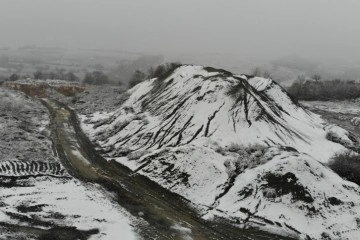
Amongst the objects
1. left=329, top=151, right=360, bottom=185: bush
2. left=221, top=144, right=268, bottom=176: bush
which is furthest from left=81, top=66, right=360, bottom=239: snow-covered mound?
left=329, top=151, right=360, bottom=185: bush

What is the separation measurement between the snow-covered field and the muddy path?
90cm

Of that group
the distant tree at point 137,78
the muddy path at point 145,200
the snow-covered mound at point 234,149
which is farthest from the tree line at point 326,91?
the muddy path at point 145,200

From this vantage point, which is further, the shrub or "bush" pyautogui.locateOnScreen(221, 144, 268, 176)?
the shrub

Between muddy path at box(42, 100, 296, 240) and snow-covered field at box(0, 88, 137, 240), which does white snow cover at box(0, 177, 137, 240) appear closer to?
snow-covered field at box(0, 88, 137, 240)

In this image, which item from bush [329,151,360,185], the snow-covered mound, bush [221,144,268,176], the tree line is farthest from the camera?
the tree line

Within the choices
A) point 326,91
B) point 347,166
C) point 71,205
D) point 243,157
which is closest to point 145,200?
point 71,205

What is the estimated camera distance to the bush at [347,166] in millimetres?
31170

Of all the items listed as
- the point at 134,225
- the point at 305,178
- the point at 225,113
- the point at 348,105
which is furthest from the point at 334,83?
the point at 134,225

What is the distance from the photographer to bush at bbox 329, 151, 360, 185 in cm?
3117

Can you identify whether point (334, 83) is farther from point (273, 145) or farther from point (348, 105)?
point (273, 145)

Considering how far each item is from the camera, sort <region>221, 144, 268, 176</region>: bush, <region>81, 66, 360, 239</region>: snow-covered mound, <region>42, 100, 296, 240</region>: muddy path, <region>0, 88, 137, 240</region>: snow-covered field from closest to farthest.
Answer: <region>0, 88, 137, 240</region>: snow-covered field → <region>42, 100, 296, 240</region>: muddy path → <region>81, 66, 360, 239</region>: snow-covered mound → <region>221, 144, 268, 176</region>: bush

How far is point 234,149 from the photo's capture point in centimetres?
3338

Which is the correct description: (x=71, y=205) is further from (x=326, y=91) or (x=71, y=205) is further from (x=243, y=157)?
(x=326, y=91)

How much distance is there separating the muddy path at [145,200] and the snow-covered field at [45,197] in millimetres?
897
